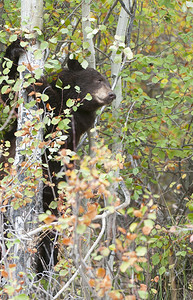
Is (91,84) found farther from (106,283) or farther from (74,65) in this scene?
(106,283)

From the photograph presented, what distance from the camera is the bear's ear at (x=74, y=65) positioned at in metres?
5.43

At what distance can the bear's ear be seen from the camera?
5430mm

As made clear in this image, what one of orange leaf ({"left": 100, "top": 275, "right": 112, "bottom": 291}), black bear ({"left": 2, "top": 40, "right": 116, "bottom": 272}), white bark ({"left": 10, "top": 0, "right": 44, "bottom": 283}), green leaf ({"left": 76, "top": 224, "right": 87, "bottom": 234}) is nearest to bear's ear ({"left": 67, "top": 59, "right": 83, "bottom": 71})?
black bear ({"left": 2, "top": 40, "right": 116, "bottom": 272})

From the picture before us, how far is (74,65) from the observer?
5465mm

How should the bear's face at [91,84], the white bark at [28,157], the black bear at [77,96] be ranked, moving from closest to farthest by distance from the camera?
the white bark at [28,157], the black bear at [77,96], the bear's face at [91,84]

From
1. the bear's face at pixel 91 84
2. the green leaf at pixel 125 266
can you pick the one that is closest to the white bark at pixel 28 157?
the bear's face at pixel 91 84

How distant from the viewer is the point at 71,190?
2496 mm


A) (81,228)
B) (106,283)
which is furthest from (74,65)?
(106,283)

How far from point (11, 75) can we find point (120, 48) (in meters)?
1.64

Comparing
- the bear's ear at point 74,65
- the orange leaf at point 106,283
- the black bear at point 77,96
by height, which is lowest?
the orange leaf at point 106,283

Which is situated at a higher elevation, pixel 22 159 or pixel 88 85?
pixel 88 85

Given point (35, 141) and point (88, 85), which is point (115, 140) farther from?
point (35, 141)

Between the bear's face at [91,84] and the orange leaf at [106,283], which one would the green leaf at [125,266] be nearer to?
the orange leaf at [106,283]

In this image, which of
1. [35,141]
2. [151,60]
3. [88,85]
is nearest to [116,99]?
[88,85]
